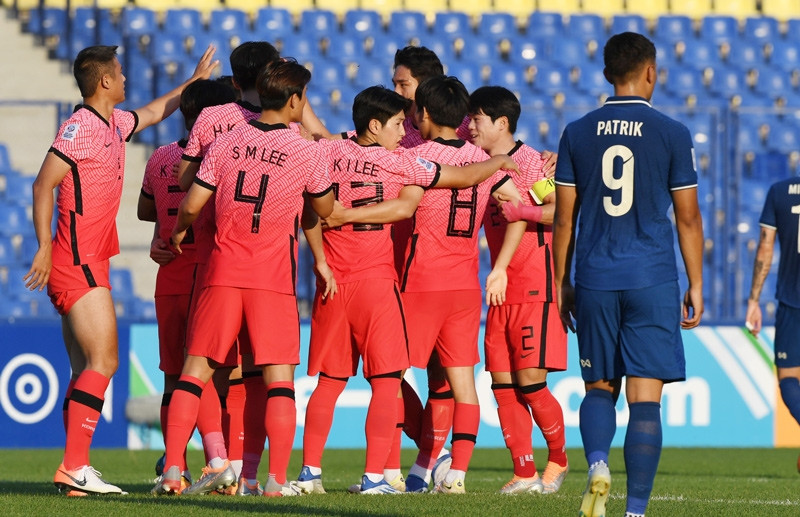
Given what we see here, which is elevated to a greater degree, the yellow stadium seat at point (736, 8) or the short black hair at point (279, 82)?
the yellow stadium seat at point (736, 8)

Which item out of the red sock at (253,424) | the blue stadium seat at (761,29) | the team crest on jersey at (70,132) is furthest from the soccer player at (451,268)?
the blue stadium seat at (761,29)

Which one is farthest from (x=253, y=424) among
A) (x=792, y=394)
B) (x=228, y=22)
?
(x=228, y=22)

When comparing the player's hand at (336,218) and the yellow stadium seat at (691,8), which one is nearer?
the player's hand at (336,218)

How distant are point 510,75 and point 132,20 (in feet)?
16.3

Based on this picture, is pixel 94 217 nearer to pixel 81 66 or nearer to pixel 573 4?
pixel 81 66

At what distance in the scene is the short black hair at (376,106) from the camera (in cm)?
712

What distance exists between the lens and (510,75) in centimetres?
1750

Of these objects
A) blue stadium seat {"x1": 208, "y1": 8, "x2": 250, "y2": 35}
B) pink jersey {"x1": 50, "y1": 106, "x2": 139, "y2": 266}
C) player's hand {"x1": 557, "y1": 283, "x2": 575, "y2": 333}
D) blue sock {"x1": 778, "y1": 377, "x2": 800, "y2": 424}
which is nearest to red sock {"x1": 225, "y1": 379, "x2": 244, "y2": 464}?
pink jersey {"x1": 50, "y1": 106, "x2": 139, "y2": 266}

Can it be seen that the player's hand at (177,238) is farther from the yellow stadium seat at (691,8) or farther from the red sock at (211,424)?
the yellow stadium seat at (691,8)

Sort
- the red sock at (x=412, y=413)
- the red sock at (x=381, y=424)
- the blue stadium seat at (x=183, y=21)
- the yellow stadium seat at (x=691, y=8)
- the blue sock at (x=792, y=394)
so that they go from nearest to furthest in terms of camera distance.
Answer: the red sock at (x=381, y=424), the red sock at (x=412, y=413), the blue sock at (x=792, y=394), the blue stadium seat at (x=183, y=21), the yellow stadium seat at (x=691, y=8)

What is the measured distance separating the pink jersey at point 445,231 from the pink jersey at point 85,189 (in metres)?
1.68

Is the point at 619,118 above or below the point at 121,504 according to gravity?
above

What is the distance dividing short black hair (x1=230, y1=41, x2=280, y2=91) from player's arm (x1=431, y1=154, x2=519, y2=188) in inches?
42.5

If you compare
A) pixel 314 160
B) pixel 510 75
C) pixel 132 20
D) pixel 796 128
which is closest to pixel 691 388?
pixel 796 128
